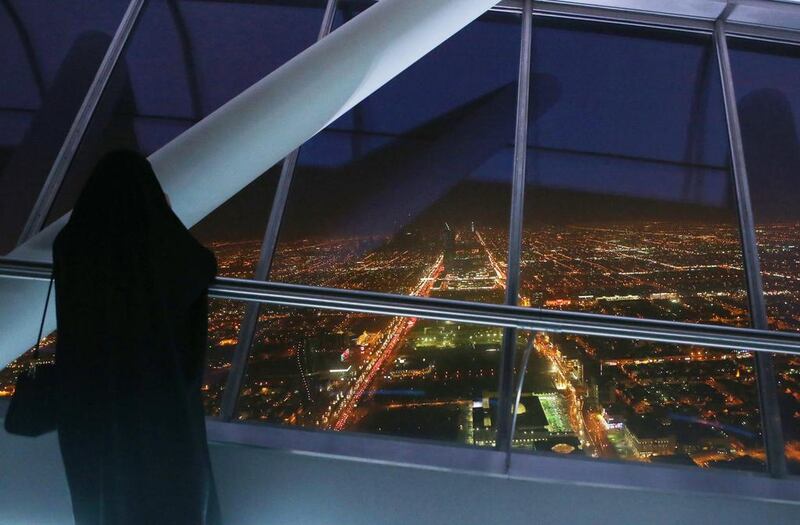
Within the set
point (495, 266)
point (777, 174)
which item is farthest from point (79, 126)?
point (777, 174)

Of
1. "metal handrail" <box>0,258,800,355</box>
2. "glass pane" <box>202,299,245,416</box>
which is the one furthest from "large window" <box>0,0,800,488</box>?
"metal handrail" <box>0,258,800,355</box>

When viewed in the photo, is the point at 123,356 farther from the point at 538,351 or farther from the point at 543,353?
the point at 543,353

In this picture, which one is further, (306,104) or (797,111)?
(797,111)

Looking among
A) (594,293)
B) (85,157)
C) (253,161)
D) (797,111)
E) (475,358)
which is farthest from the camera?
(797,111)

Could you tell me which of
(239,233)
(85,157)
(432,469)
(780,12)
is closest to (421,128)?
(239,233)

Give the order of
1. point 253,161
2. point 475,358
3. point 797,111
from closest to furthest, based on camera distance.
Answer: point 253,161, point 475,358, point 797,111

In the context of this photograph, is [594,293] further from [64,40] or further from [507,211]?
[64,40]
